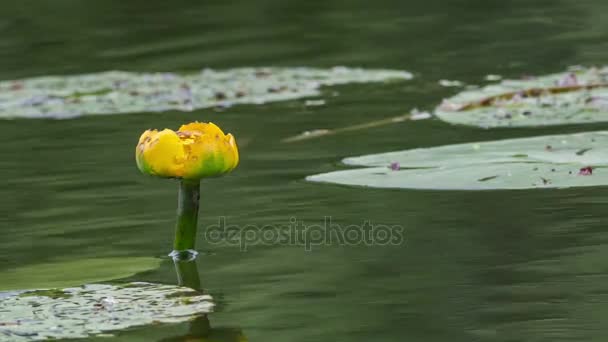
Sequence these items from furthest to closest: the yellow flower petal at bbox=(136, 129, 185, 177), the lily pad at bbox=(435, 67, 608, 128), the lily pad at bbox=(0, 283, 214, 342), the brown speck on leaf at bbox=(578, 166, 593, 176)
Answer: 1. the lily pad at bbox=(435, 67, 608, 128)
2. the brown speck on leaf at bbox=(578, 166, 593, 176)
3. the yellow flower petal at bbox=(136, 129, 185, 177)
4. the lily pad at bbox=(0, 283, 214, 342)

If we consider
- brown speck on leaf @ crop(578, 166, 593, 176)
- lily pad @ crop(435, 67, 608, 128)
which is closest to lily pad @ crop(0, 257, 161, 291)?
brown speck on leaf @ crop(578, 166, 593, 176)

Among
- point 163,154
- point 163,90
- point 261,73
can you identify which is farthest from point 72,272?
point 261,73

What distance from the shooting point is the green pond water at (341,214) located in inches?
111

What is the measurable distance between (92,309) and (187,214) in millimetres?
663

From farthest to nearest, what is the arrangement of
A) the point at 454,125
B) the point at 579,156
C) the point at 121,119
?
the point at 121,119 < the point at 454,125 < the point at 579,156

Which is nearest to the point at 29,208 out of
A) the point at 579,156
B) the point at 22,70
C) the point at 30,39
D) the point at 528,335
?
the point at 579,156

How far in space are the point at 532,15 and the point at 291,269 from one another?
23.7ft

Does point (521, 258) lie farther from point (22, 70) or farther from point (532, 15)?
point (532, 15)

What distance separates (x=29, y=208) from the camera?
14.6 ft

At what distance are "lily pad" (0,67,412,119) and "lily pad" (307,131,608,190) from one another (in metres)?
2.42

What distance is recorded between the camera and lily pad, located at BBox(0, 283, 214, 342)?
2684 mm

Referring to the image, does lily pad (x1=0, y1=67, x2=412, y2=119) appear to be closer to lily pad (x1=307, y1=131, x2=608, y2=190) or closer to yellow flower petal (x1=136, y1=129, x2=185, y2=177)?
lily pad (x1=307, y1=131, x2=608, y2=190)

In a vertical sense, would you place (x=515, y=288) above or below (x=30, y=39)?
below

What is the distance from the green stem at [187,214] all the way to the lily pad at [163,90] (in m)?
3.23
